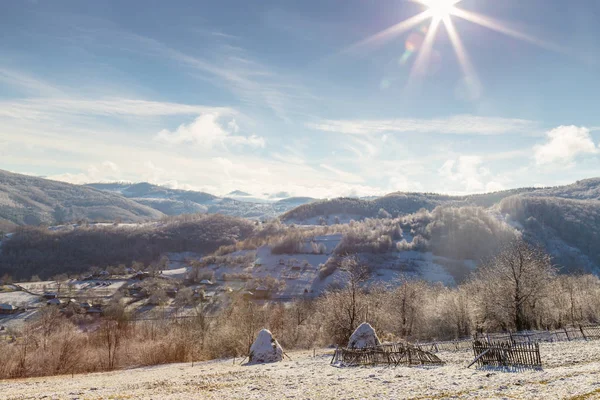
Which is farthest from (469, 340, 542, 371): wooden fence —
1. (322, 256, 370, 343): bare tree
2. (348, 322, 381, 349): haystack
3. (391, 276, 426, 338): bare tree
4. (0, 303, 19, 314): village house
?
(0, 303, 19, 314): village house

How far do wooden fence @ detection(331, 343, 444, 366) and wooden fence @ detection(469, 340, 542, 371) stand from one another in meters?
3.58

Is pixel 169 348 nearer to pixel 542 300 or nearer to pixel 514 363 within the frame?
pixel 514 363

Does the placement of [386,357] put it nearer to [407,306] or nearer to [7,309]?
[407,306]

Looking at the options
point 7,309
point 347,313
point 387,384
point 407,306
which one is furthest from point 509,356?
point 7,309

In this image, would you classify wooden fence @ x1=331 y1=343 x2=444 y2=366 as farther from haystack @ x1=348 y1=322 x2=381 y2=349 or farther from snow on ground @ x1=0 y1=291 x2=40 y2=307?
snow on ground @ x1=0 y1=291 x2=40 y2=307

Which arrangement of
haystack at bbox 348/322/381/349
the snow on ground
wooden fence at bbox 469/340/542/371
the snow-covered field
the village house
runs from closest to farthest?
the snow-covered field < wooden fence at bbox 469/340/542/371 < haystack at bbox 348/322/381/349 < the village house < the snow on ground

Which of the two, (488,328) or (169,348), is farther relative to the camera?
(488,328)

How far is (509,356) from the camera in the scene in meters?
26.2

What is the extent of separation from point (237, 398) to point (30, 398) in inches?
545

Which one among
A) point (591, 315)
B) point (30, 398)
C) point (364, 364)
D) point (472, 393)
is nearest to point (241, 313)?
point (364, 364)

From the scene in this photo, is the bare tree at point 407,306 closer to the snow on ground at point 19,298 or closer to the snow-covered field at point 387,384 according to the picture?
the snow-covered field at point 387,384

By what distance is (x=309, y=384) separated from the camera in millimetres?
22891

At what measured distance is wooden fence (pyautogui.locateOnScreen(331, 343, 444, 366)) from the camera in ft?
99.6

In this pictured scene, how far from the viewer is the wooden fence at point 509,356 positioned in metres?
24.6
